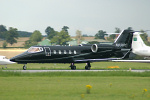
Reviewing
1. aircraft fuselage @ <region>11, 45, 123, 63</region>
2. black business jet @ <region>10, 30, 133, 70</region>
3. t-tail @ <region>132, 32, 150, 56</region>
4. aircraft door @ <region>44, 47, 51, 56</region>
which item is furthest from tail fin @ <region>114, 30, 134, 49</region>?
t-tail @ <region>132, 32, 150, 56</region>

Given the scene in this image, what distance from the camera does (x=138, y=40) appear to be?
57.8m

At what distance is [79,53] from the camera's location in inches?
1705

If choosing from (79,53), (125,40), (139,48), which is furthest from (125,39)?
(139,48)

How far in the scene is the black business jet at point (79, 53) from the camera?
3962 cm

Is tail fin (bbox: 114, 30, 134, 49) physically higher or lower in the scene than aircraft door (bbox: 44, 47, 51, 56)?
higher

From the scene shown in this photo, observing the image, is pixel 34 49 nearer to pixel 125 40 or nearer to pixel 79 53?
pixel 79 53

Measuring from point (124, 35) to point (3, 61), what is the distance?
625 inches

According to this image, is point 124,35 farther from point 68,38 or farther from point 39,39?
point 39,39

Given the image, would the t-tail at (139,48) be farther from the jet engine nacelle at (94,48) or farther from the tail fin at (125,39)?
the jet engine nacelle at (94,48)

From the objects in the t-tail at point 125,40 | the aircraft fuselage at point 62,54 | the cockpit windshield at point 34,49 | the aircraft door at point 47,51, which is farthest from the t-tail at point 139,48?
the cockpit windshield at point 34,49

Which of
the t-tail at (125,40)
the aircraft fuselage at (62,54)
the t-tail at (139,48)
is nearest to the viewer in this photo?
the aircraft fuselage at (62,54)

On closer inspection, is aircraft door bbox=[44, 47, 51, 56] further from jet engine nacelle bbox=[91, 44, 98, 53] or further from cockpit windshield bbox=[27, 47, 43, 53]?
jet engine nacelle bbox=[91, 44, 98, 53]

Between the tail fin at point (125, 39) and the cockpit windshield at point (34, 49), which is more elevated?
the tail fin at point (125, 39)

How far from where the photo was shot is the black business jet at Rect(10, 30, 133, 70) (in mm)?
39625
